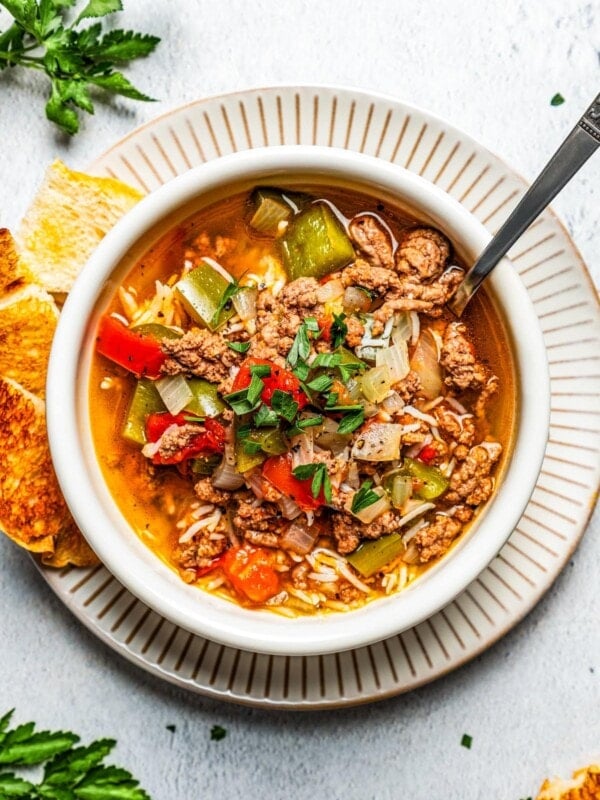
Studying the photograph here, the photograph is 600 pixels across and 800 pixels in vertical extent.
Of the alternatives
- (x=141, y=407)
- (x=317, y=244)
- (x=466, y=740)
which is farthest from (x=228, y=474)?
(x=466, y=740)

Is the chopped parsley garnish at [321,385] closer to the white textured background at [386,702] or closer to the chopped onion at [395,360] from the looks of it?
the chopped onion at [395,360]

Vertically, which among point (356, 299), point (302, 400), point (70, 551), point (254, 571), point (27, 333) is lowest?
point (70, 551)

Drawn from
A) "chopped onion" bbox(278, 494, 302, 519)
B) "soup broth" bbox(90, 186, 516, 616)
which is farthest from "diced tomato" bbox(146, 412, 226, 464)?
"chopped onion" bbox(278, 494, 302, 519)

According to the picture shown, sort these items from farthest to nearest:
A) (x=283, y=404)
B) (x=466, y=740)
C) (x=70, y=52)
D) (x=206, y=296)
A: (x=466, y=740) < (x=70, y=52) < (x=206, y=296) < (x=283, y=404)

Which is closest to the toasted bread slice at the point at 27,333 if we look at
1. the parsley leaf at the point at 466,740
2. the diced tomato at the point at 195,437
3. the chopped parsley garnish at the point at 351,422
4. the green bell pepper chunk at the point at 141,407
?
the green bell pepper chunk at the point at 141,407

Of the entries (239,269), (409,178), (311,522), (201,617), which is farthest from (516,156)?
(201,617)

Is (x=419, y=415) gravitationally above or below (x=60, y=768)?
above

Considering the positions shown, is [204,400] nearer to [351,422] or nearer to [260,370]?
[260,370]
